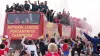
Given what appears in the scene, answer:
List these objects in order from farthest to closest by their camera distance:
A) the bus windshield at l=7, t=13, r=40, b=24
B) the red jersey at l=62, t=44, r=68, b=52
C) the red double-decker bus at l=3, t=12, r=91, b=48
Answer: the bus windshield at l=7, t=13, r=40, b=24, the red double-decker bus at l=3, t=12, r=91, b=48, the red jersey at l=62, t=44, r=68, b=52

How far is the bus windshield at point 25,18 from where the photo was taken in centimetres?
1847

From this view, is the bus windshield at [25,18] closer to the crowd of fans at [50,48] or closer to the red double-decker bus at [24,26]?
the red double-decker bus at [24,26]

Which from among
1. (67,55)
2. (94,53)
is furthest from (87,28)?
(94,53)

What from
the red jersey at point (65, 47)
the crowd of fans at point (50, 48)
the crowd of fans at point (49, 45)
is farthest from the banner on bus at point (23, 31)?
the red jersey at point (65, 47)

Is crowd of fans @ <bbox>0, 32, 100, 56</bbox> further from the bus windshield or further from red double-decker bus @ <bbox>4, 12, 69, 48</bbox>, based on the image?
the bus windshield

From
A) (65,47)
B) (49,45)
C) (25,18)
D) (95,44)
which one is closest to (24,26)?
(25,18)

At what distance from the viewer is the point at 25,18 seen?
1859 centimetres

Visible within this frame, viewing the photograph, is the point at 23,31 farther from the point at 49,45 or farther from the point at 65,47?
the point at 49,45

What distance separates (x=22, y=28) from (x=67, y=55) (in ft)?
15.6

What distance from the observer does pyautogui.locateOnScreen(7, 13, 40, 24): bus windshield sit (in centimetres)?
1847

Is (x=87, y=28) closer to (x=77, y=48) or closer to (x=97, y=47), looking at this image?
(x=77, y=48)

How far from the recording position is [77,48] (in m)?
17.3

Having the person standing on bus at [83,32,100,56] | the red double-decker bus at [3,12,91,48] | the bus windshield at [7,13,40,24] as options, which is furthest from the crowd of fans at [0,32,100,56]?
the bus windshield at [7,13,40,24]

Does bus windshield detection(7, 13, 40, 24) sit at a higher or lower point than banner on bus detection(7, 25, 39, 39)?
higher
